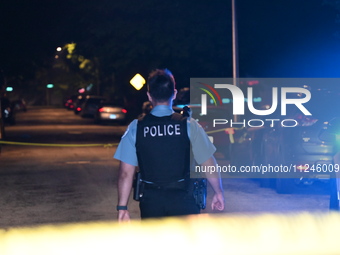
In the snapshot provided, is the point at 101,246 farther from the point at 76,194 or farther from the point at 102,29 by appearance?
the point at 102,29

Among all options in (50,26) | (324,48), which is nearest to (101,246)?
(324,48)

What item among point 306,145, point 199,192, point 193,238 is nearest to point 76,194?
point 306,145

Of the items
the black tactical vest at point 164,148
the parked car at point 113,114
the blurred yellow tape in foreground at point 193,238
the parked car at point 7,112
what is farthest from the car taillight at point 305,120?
the parked car at point 7,112

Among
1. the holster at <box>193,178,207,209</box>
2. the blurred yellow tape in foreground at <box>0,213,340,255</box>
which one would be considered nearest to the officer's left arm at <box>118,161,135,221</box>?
the holster at <box>193,178,207,209</box>

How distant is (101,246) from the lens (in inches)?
116

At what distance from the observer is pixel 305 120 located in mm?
12281

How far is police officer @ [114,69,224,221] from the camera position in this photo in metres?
5.09

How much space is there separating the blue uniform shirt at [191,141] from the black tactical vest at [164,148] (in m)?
0.04

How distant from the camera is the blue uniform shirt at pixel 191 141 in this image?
5.17m

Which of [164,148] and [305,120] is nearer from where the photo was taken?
[164,148]

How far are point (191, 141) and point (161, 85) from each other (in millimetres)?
435

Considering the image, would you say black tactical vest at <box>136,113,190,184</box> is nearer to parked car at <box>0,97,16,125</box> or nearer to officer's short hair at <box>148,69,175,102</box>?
officer's short hair at <box>148,69,175,102</box>

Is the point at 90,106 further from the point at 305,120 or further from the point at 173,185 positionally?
the point at 173,185

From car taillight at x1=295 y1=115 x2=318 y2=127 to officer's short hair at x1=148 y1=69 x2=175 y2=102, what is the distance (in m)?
7.35
